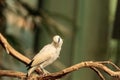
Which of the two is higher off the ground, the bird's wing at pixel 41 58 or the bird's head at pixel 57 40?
the bird's head at pixel 57 40

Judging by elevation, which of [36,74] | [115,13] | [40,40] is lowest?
[40,40]

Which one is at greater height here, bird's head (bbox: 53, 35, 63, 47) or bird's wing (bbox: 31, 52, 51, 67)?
bird's head (bbox: 53, 35, 63, 47)

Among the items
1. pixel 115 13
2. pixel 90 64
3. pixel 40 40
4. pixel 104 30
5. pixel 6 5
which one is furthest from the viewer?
pixel 40 40

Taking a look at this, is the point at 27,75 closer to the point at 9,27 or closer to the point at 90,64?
the point at 90,64

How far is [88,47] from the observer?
51.9 inches

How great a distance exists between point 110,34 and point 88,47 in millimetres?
78

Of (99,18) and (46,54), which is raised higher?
(46,54)

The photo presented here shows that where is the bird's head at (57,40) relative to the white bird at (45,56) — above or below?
above

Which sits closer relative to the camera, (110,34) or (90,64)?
(90,64)

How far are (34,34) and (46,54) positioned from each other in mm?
986

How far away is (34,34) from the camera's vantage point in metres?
1.46

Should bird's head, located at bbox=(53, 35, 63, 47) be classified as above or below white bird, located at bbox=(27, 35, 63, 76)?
above

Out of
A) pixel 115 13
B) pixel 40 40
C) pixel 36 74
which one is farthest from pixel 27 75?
pixel 40 40

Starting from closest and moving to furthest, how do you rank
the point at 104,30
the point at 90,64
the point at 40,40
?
1. the point at 90,64
2. the point at 104,30
3. the point at 40,40
